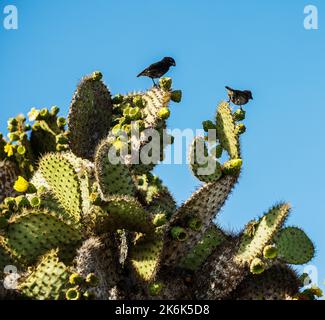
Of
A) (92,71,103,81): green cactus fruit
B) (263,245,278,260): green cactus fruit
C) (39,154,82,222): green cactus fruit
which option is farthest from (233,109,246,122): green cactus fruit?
(92,71,103,81): green cactus fruit

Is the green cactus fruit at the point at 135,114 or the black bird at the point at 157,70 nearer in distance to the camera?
the green cactus fruit at the point at 135,114

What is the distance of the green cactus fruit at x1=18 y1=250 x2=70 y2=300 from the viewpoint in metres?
4.68

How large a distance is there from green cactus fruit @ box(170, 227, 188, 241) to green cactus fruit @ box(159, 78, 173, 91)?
50.9 inches

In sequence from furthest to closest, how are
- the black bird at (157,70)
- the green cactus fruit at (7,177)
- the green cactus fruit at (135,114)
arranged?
the green cactus fruit at (7,177)
the black bird at (157,70)
the green cactus fruit at (135,114)

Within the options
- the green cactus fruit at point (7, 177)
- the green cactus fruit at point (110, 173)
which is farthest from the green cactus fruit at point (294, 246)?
the green cactus fruit at point (7, 177)

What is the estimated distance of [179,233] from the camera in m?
5.25

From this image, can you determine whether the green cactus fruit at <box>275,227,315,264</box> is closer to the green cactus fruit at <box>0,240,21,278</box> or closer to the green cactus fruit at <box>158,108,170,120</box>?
the green cactus fruit at <box>158,108,170,120</box>

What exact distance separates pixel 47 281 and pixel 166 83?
205cm

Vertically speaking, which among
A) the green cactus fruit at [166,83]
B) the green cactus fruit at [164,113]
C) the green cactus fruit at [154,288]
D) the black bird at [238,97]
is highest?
the green cactus fruit at [166,83]

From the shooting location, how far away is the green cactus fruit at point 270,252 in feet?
16.6

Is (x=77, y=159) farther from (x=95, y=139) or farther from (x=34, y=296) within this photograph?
(x=34, y=296)

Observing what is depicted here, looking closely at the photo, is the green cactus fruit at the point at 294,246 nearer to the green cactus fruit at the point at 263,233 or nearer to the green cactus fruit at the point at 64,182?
the green cactus fruit at the point at 263,233
